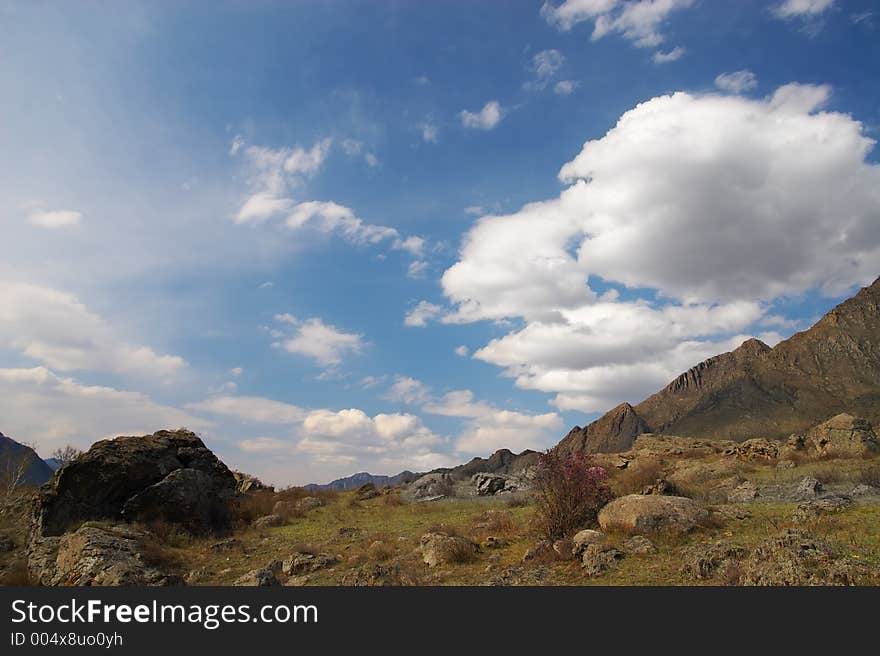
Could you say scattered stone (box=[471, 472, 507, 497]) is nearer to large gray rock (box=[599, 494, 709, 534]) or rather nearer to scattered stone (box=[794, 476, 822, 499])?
scattered stone (box=[794, 476, 822, 499])

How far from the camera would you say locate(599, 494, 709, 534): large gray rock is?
43.4ft

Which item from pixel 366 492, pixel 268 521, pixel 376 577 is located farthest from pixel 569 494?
pixel 366 492

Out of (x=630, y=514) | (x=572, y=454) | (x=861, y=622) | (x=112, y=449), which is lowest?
(x=861, y=622)

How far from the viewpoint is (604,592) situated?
8.51 meters

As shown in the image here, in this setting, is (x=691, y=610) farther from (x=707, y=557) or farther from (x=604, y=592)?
(x=707, y=557)

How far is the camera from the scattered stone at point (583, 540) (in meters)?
12.3

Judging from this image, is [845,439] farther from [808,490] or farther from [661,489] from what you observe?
[661,489]

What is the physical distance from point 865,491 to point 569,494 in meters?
11.5

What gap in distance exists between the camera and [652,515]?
13.5 meters

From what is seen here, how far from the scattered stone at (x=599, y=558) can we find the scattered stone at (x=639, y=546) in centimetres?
40

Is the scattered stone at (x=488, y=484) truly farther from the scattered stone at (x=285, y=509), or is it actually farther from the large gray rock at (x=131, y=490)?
the large gray rock at (x=131, y=490)

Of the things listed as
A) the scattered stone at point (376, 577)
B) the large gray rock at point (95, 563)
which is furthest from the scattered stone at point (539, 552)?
the large gray rock at point (95, 563)

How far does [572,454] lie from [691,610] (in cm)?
870

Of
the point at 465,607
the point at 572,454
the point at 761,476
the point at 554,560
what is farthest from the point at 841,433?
the point at 465,607
